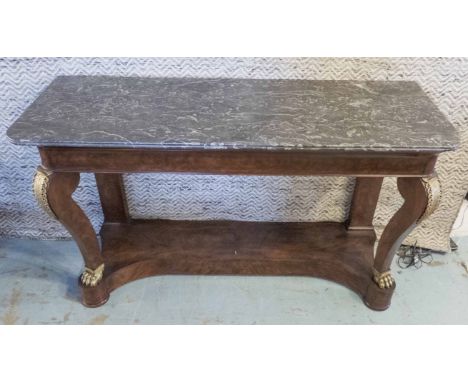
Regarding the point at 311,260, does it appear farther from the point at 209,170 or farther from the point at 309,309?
the point at 209,170

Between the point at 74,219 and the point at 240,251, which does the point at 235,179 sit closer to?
the point at 240,251

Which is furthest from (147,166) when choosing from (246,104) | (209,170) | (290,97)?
(290,97)

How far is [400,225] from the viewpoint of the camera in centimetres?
127

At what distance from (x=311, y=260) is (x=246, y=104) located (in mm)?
667

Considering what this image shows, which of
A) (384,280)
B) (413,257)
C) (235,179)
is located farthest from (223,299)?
(413,257)

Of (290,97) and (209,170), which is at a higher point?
(290,97)

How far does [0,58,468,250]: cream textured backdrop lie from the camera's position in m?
1.37

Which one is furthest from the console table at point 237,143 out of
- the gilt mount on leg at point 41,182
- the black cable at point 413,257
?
the black cable at point 413,257

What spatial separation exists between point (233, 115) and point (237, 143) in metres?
0.15

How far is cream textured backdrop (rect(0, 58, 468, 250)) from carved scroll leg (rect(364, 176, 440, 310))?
332 mm

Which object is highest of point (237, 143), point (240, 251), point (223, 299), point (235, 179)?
point (237, 143)

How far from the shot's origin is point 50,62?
4.52 ft

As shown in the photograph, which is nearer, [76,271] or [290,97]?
[290,97]

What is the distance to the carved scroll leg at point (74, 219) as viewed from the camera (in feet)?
3.76
